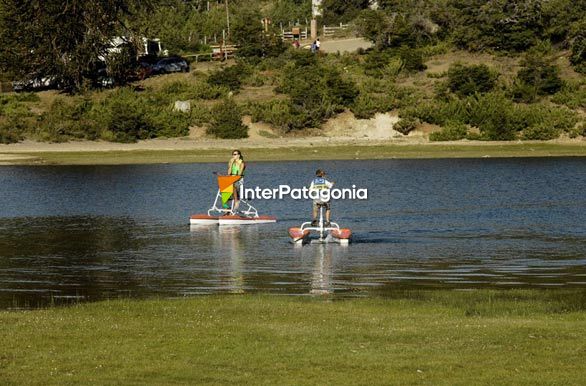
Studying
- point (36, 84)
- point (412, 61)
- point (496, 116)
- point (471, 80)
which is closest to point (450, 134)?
point (496, 116)

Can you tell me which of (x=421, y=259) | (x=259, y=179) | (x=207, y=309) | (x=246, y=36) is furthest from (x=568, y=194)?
(x=246, y=36)

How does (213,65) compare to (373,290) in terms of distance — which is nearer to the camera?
(373,290)

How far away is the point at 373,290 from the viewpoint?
22406 mm

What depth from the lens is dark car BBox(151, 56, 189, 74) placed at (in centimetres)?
8975

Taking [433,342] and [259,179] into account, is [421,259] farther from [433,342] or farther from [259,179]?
[259,179]

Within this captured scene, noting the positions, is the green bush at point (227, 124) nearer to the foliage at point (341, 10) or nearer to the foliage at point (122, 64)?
the foliage at point (122, 64)

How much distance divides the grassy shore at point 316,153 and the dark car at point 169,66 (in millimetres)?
22276

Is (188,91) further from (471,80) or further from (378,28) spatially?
(471,80)

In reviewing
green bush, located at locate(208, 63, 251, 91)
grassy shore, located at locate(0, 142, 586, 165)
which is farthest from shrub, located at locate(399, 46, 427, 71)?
grassy shore, located at locate(0, 142, 586, 165)

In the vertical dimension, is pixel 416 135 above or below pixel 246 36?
below

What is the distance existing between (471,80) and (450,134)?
9.33 metres

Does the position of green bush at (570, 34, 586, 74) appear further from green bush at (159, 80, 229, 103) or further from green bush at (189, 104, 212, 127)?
green bush at (189, 104, 212, 127)

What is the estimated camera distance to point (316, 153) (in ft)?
219

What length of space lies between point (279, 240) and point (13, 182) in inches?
961
